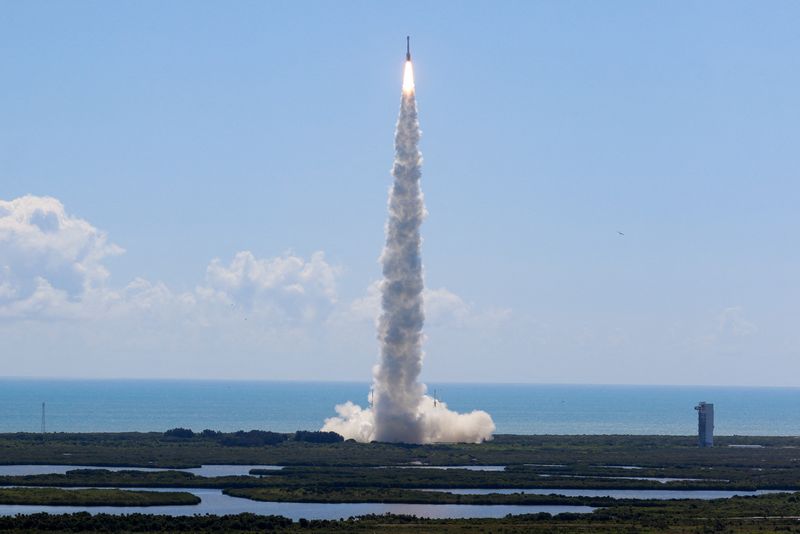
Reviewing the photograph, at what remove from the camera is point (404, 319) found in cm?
15300

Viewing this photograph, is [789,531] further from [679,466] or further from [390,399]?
Answer: [390,399]

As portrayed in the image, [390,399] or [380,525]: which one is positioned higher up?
[390,399]

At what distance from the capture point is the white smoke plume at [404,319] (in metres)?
147

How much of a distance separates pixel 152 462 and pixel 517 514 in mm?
50803

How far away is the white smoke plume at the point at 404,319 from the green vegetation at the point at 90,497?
44.1 metres

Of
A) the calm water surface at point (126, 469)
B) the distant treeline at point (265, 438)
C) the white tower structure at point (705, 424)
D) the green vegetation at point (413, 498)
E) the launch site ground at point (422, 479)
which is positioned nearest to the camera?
the launch site ground at point (422, 479)

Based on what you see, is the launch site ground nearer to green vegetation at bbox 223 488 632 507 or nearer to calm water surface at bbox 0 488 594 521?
green vegetation at bbox 223 488 632 507

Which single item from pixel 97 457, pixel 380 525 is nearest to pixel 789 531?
pixel 380 525

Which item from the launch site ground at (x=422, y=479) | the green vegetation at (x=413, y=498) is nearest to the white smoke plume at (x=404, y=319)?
the launch site ground at (x=422, y=479)

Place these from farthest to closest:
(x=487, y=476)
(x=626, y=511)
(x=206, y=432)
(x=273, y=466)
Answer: (x=206, y=432), (x=273, y=466), (x=487, y=476), (x=626, y=511)

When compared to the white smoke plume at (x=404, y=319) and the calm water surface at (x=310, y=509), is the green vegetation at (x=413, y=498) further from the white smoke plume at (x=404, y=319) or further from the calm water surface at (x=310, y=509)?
the white smoke plume at (x=404, y=319)

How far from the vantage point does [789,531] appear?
90.3 m

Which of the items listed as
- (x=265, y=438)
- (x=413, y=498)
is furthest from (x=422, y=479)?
(x=265, y=438)

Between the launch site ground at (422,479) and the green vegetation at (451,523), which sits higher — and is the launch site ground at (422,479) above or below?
above
